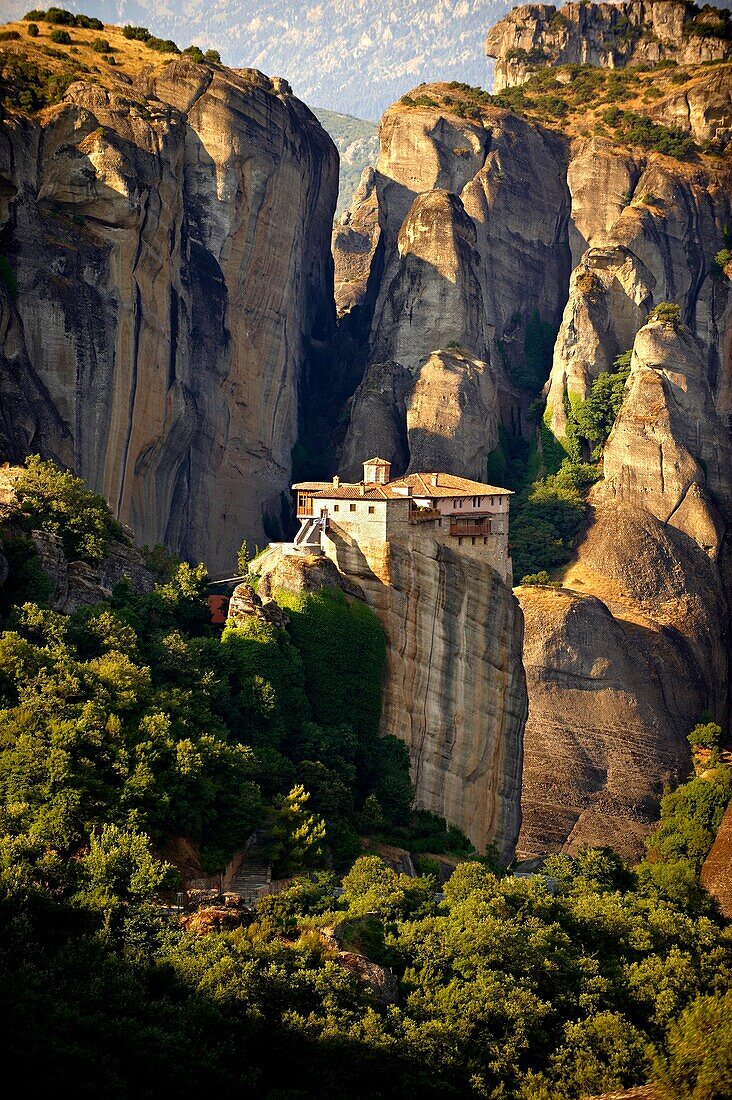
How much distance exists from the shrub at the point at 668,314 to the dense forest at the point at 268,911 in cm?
4694

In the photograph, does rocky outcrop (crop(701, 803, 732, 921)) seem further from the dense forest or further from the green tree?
the green tree

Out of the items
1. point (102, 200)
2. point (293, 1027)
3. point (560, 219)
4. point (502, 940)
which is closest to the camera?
point (293, 1027)

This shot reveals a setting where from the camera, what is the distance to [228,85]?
8156cm

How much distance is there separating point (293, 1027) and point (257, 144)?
180ft

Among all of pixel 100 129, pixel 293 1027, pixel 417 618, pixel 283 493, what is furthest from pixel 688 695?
pixel 293 1027

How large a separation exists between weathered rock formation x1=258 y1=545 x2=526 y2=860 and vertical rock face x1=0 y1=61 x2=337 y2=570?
1436 centimetres

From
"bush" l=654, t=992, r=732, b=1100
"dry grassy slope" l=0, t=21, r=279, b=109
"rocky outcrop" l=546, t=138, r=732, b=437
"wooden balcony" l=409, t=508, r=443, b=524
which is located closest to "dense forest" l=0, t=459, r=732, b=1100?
"bush" l=654, t=992, r=732, b=1100

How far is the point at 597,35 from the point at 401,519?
82640 mm

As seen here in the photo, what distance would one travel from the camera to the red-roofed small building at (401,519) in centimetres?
5550

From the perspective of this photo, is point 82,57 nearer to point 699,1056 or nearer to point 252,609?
point 252,609

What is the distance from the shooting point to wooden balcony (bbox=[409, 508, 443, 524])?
57.0m

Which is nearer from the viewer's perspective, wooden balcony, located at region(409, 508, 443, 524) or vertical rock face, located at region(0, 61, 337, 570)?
wooden balcony, located at region(409, 508, 443, 524)

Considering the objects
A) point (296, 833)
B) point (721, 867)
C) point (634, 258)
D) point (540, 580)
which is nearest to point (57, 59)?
point (540, 580)

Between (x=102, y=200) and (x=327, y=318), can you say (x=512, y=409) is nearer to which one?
(x=327, y=318)
